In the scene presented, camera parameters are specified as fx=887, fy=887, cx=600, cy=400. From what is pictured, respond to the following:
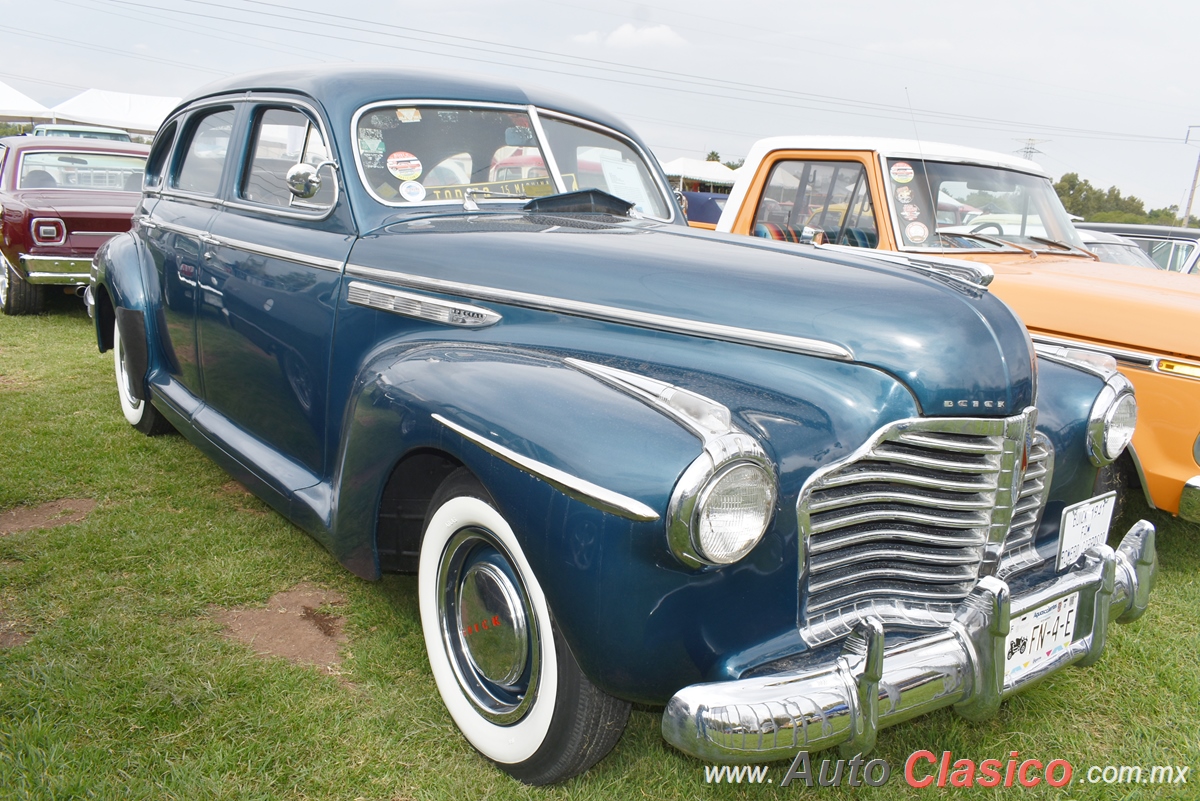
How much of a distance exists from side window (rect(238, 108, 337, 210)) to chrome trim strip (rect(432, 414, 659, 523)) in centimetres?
145

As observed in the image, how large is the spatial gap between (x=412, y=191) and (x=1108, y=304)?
296 centimetres

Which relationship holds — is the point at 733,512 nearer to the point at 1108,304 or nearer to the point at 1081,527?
the point at 1081,527

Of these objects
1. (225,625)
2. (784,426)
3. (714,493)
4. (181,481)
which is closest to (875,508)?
(784,426)

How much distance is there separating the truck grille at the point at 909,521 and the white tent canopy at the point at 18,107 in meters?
32.5

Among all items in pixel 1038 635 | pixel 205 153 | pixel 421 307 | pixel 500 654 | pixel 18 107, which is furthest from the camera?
pixel 18 107

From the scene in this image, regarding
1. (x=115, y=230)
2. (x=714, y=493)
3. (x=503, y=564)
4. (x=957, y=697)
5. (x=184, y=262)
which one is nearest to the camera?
(x=714, y=493)

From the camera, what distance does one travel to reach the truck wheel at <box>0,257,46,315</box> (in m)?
8.10

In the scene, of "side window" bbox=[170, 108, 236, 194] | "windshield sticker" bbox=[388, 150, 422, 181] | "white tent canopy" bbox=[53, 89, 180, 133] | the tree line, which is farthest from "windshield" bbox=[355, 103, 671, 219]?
the tree line

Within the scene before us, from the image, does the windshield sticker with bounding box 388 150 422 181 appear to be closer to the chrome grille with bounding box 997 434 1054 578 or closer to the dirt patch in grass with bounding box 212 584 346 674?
the dirt patch in grass with bounding box 212 584 346 674

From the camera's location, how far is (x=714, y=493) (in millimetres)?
1734

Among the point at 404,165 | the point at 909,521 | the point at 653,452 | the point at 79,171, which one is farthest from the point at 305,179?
the point at 79,171

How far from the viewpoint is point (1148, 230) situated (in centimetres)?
847

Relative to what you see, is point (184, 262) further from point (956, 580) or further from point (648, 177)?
point (956, 580)

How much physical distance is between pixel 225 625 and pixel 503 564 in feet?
4.29
